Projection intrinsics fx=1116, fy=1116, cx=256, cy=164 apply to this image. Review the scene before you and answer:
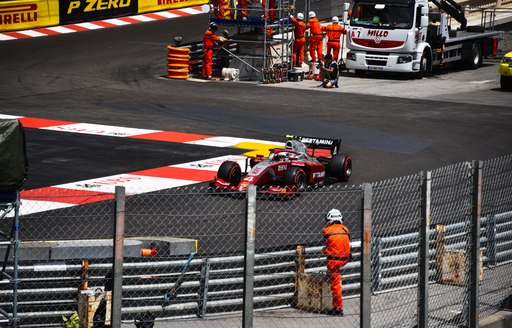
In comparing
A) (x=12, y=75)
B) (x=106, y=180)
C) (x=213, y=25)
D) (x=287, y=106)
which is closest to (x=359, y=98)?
(x=287, y=106)

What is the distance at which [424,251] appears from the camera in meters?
10.6

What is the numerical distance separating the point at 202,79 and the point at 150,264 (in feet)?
77.9

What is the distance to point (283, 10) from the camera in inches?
1380

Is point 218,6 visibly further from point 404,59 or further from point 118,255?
point 118,255

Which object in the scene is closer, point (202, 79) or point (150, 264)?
point (150, 264)

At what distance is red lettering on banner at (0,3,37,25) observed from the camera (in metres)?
37.8

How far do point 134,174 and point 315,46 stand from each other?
619 inches

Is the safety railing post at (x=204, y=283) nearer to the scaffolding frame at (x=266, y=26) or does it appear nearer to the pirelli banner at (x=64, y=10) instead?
the scaffolding frame at (x=266, y=26)

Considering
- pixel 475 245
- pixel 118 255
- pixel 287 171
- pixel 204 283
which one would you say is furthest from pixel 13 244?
pixel 287 171

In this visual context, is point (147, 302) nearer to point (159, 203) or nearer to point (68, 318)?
point (68, 318)

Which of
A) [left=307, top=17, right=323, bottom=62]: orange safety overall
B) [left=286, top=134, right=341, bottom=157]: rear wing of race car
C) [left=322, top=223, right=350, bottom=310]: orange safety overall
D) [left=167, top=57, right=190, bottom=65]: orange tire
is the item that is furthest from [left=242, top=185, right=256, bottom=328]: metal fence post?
[left=307, top=17, right=323, bottom=62]: orange safety overall

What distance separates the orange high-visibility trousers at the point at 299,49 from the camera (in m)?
35.1

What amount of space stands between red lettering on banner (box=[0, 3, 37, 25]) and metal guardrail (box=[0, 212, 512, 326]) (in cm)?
2613

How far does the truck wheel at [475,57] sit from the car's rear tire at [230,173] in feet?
66.5
